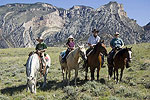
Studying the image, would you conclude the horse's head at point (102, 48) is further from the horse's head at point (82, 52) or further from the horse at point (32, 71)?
the horse at point (32, 71)

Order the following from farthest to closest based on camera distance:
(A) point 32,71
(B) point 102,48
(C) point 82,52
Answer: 1. (B) point 102,48
2. (C) point 82,52
3. (A) point 32,71

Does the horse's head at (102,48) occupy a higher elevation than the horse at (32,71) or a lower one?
higher

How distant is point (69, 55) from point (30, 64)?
278 centimetres

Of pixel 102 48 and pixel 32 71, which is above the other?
pixel 102 48

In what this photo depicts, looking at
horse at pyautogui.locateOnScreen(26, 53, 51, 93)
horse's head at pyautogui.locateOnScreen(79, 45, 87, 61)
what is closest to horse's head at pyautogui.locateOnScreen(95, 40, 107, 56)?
horse's head at pyautogui.locateOnScreen(79, 45, 87, 61)

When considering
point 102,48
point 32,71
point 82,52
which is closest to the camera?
point 32,71

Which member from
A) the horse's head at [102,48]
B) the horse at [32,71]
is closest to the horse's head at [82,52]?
the horse's head at [102,48]

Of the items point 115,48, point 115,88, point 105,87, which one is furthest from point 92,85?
point 115,48

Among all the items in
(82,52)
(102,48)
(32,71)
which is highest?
(102,48)

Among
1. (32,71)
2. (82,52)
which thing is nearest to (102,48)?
(82,52)

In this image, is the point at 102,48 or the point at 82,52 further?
the point at 102,48

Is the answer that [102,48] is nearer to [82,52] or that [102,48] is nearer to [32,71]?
[82,52]

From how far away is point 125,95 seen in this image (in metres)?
8.34

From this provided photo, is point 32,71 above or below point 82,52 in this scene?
below
